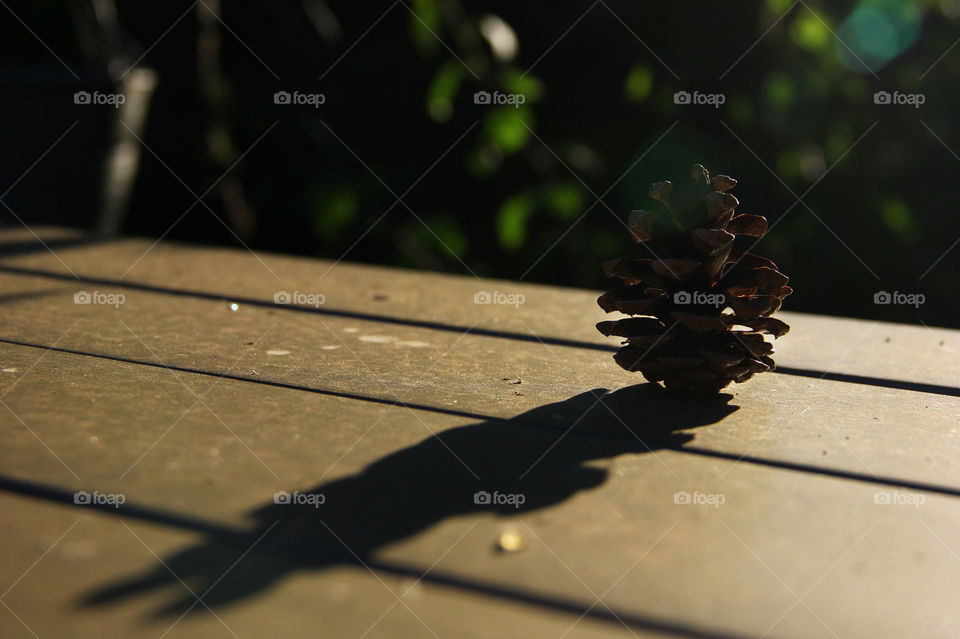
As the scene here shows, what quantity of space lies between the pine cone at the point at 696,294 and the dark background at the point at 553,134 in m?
2.32

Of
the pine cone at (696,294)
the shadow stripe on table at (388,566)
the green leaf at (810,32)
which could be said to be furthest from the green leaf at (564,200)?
the shadow stripe on table at (388,566)

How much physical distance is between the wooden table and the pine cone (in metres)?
0.07

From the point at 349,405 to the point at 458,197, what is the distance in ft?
9.95

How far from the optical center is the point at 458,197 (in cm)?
446

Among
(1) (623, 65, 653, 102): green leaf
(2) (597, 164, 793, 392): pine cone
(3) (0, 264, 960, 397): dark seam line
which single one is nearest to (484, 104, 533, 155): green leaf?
(1) (623, 65, 653, 102): green leaf

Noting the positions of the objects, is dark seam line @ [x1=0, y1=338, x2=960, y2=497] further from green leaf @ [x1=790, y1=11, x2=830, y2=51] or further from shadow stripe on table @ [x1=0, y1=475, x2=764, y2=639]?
green leaf @ [x1=790, y1=11, x2=830, y2=51]

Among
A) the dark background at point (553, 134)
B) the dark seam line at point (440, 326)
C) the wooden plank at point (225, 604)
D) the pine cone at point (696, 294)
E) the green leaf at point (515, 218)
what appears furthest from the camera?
the green leaf at point (515, 218)

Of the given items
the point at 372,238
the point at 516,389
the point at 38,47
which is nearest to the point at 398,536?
the point at 516,389

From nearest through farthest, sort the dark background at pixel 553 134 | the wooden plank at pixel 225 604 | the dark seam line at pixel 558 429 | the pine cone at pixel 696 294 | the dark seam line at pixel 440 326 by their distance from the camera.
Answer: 1. the wooden plank at pixel 225 604
2. the dark seam line at pixel 558 429
3. the pine cone at pixel 696 294
4. the dark seam line at pixel 440 326
5. the dark background at pixel 553 134

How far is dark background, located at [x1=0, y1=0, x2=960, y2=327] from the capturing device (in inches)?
159

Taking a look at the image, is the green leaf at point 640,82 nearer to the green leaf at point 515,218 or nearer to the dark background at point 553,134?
the dark background at point 553,134

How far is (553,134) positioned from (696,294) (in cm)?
284

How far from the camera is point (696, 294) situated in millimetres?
1571

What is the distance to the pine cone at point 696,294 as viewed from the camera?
5.05ft
